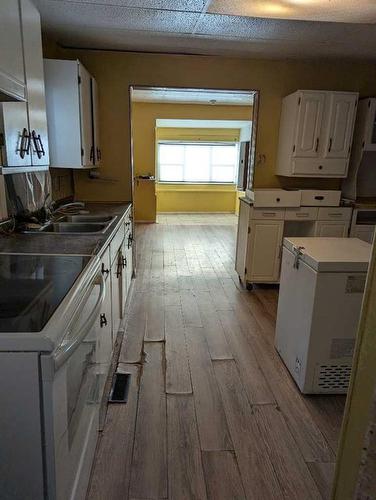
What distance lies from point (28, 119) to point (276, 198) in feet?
7.97

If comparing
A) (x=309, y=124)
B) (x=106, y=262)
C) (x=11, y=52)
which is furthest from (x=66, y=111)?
(x=309, y=124)

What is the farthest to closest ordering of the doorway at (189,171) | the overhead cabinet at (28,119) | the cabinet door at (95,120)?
the doorway at (189,171) → the cabinet door at (95,120) → the overhead cabinet at (28,119)

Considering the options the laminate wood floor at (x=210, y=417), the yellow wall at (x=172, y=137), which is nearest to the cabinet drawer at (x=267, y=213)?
the laminate wood floor at (x=210, y=417)

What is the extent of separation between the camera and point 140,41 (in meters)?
3.12

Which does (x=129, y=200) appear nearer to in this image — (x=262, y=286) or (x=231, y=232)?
(x=262, y=286)

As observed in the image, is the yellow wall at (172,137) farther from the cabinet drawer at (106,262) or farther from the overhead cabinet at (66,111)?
the cabinet drawer at (106,262)

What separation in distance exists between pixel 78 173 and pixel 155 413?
265cm

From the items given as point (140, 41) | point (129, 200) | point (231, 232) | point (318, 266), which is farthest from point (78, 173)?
point (231, 232)

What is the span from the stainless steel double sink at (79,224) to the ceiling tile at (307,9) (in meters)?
1.49

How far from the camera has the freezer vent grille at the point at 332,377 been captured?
2.00m

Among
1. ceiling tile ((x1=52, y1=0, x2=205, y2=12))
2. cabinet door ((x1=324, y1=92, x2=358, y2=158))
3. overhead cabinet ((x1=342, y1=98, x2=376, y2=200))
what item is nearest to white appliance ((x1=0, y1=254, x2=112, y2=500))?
ceiling tile ((x1=52, y1=0, x2=205, y2=12))

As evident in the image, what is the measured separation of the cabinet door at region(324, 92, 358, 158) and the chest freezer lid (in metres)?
1.60

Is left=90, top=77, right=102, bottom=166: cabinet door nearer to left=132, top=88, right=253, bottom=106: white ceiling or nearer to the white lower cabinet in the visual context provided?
the white lower cabinet

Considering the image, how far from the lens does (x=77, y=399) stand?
122 centimetres
